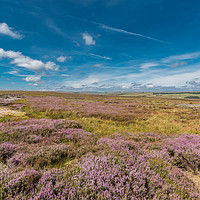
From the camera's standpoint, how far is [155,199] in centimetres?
236

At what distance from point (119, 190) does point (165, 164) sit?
2.14 m

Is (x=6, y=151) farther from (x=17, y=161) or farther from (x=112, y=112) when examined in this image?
(x=112, y=112)

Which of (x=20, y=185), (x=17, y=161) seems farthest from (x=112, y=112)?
(x=20, y=185)

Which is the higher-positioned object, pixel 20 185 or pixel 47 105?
pixel 20 185

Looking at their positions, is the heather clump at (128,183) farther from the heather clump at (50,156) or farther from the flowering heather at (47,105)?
the flowering heather at (47,105)

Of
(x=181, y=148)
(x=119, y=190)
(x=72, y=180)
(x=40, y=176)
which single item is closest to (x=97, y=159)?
(x=72, y=180)

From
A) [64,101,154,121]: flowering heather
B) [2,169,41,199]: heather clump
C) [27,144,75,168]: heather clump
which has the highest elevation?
[2,169,41,199]: heather clump

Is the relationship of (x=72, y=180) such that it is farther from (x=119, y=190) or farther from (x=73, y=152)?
(x=73, y=152)

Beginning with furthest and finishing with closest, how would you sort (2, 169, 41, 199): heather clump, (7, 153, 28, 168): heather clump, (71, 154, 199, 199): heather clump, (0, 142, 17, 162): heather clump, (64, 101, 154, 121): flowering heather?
(64, 101, 154, 121): flowering heather → (0, 142, 17, 162): heather clump → (7, 153, 28, 168): heather clump → (71, 154, 199, 199): heather clump → (2, 169, 41, 199): heather clump

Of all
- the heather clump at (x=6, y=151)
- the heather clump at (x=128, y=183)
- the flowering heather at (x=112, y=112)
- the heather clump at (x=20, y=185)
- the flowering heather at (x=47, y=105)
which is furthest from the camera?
the flowering heather at (x=47, y=105)

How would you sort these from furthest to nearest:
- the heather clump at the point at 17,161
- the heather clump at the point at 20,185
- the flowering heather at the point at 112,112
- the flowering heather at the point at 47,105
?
the flowering heather at the point at 47,105 → the flowering heather at the point at 112,112 → the heather clump at the point at 17,161 → the heather clump at the point at 20,185

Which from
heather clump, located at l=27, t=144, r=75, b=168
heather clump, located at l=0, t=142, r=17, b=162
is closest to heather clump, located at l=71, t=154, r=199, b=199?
heather clump, located at l=27, t=144, r=75, b=168

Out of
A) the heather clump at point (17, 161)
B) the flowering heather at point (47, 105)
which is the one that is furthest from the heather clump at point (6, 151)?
the flowering heather at point (47, 105)

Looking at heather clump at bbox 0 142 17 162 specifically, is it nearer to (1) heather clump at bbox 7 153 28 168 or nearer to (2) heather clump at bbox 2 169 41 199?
(1) heather clump at bbox 7 153 28 168
